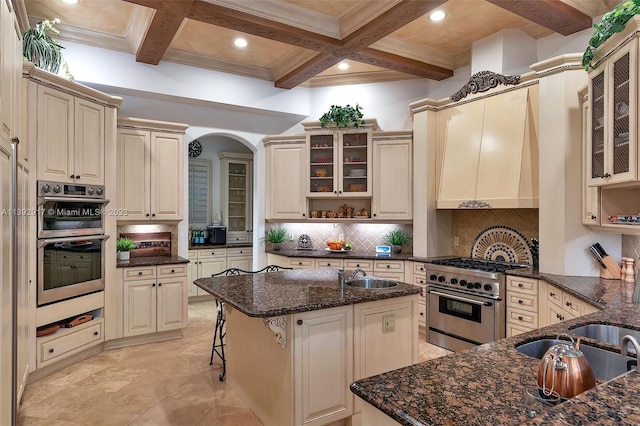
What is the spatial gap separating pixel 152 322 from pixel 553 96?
15.3ft

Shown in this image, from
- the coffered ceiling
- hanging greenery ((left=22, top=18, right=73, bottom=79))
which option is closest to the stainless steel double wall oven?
hanging greenery ((left=22, top=18, right=73, bottom=79))

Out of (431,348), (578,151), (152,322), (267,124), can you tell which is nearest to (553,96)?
(578,151)

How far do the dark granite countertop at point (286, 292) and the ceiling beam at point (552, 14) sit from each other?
254 cm

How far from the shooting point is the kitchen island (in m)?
2.36

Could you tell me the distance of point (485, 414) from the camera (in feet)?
3.52

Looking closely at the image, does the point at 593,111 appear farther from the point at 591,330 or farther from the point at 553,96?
the point at 591,330

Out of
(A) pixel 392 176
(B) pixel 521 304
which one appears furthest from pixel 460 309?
(A) pixel 392 176

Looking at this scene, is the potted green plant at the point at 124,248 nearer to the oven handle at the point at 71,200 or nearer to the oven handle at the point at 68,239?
the oven handle at the point at 68,239

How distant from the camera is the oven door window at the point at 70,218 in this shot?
3402 mm

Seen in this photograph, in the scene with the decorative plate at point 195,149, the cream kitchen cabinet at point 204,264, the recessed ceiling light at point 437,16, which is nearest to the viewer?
the recessed ceiling light at point 437,16

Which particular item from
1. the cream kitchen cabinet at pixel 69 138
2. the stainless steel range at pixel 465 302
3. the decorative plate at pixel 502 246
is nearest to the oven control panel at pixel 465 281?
the stainless steel range at pixel 465 302

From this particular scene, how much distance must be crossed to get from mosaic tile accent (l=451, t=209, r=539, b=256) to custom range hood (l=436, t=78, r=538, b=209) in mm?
434

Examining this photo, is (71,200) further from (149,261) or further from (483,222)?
(483,222)

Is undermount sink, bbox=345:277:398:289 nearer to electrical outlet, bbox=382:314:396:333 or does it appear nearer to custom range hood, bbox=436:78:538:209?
electrical outlet, bbox=382:314:396:333
